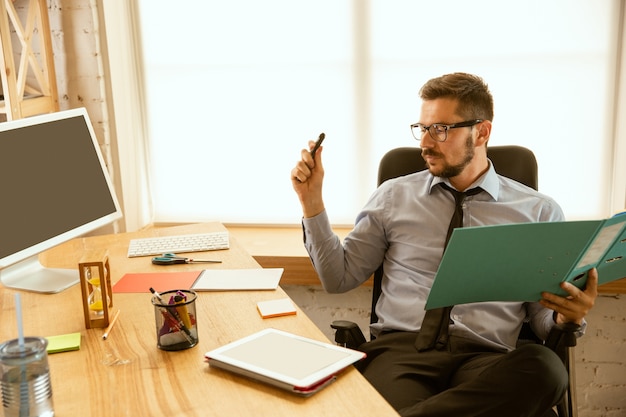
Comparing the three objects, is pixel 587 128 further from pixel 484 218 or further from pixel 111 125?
pixel 111 125

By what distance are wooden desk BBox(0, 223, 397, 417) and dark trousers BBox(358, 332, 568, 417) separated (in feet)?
1.10

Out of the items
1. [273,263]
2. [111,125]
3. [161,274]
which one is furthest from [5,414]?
[111,125]

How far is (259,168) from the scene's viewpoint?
296 cm

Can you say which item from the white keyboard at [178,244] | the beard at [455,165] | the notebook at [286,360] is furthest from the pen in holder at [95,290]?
the beard at [455,165]

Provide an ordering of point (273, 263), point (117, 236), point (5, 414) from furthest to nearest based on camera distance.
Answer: point (273, 263), point (117, 236), point (5, 414)

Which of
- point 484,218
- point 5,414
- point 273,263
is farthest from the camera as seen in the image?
point 273,263

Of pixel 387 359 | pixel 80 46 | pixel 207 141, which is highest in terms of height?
pixel 80 46

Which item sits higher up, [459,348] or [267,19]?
[267,19]

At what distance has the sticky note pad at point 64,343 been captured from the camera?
141 cm

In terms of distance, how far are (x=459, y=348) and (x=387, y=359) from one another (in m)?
0.19

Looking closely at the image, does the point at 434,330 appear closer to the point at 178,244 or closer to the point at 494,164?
the point at 494,164

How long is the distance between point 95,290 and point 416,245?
908 millimetres

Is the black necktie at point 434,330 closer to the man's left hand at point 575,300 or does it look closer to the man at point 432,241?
the man at point 432,241

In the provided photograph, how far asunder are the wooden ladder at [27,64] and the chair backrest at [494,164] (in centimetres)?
120
